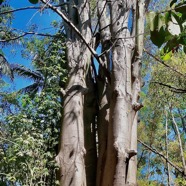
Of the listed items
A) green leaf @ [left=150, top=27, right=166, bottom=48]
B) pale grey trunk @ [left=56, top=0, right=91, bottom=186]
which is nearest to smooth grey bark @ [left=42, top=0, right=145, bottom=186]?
pale grey trunk @ [left=56, top=0, right=91, bottom=186]

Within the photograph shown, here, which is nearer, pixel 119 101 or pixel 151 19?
pixel 151 19

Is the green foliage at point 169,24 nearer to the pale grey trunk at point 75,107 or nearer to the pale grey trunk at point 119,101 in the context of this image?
the pale grey trunk at point 119,101

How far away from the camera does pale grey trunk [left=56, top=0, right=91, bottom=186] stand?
3719mm

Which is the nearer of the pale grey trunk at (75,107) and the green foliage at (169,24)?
the green foliage at (169,24)

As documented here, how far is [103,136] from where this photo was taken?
408cm

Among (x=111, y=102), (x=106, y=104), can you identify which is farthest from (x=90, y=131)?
(x=111, y=102)

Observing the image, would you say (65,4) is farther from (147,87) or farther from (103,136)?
(147,87)

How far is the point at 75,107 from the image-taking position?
13.8 feet

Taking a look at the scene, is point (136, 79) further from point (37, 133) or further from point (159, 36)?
point (159, 36)

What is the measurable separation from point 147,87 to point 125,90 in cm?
601

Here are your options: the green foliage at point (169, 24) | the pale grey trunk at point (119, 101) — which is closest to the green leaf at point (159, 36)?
the green foliage at point (169, 24)

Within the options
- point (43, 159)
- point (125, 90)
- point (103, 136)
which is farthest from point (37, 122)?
point (125, 90)

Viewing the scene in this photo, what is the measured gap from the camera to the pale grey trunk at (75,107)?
3719 millimetres

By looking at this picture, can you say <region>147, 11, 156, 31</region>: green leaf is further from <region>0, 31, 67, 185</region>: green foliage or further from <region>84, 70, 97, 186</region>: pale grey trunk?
<region>84, 70, 97, 186</region>: pale grey trunk
